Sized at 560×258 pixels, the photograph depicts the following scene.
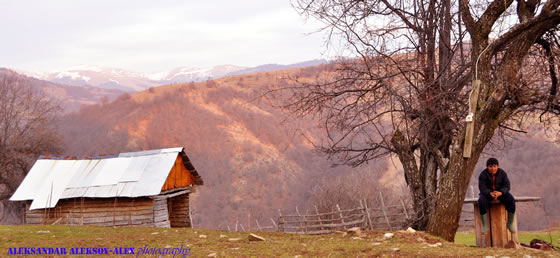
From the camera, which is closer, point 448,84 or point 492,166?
point 492,166

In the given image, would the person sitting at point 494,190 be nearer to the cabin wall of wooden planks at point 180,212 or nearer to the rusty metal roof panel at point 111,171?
the rusty metal roof panel at point 111,171

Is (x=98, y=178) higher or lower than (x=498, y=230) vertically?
higher

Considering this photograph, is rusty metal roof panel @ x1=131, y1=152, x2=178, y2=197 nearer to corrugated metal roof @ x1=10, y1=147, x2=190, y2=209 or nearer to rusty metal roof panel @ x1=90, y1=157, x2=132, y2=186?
corrugated metal roof @ x1=10, y1=147, x2=190, y2=209

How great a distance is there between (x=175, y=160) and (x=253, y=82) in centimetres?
8022

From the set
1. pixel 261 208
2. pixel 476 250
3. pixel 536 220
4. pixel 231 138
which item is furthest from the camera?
pixel 231 138

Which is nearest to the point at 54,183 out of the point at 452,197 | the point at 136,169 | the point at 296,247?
the point at 136,169

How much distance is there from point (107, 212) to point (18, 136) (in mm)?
19200

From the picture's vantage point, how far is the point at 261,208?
220 feet

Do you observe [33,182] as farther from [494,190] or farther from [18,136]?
[494,190]

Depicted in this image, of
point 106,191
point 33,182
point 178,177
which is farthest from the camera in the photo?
point 178,177

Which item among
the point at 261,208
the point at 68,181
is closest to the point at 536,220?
the point at 261,208

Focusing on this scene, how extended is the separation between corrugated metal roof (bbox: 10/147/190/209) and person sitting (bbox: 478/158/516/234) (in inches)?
542

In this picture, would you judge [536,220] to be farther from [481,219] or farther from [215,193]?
[481,219]

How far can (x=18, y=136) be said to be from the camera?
33844mm
